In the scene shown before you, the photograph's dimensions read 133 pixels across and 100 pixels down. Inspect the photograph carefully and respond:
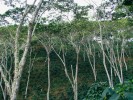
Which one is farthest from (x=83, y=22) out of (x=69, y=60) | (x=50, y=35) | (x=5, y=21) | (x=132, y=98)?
(x=132, y=98)

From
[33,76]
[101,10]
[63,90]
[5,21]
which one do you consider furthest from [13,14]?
[33,76]

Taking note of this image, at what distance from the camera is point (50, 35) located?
28.4 metres

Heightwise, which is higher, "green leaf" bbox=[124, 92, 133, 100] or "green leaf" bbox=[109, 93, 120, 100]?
"green leaf" bbox=[124, 92, 133, 100]

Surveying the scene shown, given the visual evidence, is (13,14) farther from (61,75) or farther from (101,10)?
(61,75)

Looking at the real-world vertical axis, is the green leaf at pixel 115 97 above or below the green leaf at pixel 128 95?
below

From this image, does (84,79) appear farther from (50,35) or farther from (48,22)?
(48,22)

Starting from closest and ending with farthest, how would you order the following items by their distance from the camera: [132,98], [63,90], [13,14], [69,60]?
1. [132,98]
2. [13,14]
3. [63,90]
4. [69,60]

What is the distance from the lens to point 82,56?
143ft

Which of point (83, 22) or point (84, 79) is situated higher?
point (83, 22)

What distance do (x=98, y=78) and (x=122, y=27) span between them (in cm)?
736

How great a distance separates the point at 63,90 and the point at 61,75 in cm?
480

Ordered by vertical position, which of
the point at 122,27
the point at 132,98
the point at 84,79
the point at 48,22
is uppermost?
the point at 132,98

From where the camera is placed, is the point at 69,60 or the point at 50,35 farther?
the point at 69,60

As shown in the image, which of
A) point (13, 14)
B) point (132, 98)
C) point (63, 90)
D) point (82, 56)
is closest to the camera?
point (132, 98)
